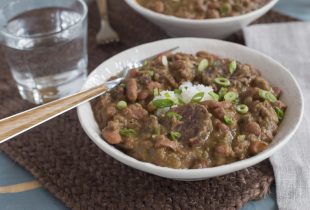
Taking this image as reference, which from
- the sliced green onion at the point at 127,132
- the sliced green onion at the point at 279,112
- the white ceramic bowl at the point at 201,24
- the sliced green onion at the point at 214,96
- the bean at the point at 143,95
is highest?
the sliced green onion at the point at 214,96

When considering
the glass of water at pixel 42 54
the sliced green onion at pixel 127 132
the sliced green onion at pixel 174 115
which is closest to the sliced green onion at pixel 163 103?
the sliced green onion at pixel 174 115

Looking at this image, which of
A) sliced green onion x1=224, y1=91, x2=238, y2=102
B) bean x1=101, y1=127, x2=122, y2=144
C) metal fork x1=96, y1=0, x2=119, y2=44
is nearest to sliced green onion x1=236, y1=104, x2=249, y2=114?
sliced green onion x1=224, y1=91, x2=238, y2=102

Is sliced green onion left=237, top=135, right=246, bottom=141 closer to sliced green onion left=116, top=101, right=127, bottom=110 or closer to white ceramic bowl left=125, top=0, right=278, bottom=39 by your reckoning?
sliced green onion left=116, top=101, right=127, bottom=110

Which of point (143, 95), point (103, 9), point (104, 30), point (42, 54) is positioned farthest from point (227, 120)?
point (103, 9)

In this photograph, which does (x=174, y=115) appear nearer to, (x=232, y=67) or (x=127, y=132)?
(x=127, y=132)

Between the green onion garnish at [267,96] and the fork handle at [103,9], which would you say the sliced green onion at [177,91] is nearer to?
the green onion garnish at [267,96]
